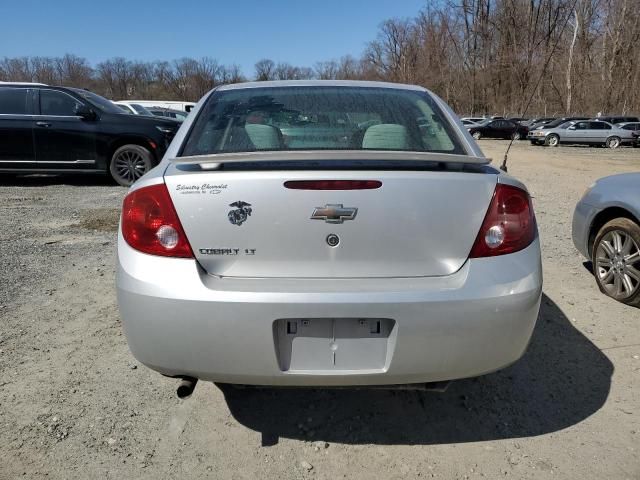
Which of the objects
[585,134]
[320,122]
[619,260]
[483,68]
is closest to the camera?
[320,122]

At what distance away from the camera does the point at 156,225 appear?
6.61 ft

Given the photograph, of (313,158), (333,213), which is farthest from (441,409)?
(313,158)

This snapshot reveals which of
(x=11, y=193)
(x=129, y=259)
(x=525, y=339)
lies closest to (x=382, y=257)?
(x=525, y=339)

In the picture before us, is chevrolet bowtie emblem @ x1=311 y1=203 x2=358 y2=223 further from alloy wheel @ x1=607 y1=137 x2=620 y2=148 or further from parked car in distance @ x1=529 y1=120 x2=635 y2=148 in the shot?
alloy wheel @ x1=607 y1=137 x2=620 y2=148

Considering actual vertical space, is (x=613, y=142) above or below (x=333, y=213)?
below

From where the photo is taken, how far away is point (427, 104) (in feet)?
9.62

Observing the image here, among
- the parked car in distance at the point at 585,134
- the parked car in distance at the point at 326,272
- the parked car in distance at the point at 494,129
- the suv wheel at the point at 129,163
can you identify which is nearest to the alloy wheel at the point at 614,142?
the parked car in distance at the point at 585,134

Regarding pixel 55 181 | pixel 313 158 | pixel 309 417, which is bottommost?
pixel 309 417

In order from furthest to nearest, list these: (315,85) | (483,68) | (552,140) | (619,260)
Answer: (483,68) → (552,140) → (619,260) → (315,85)

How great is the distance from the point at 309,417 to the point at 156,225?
1.24 metres

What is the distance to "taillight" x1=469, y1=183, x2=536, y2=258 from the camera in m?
2.01

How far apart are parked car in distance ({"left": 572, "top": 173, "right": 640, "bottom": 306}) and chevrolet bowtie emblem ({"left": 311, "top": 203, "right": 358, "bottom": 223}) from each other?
2.93 m

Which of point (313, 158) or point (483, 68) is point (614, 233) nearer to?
point (313, 158)

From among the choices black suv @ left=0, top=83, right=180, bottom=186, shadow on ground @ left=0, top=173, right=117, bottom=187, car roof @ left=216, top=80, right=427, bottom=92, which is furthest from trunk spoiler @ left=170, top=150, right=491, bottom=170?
shadow on ground @ left=0, top=173, right=117, bottom=187
